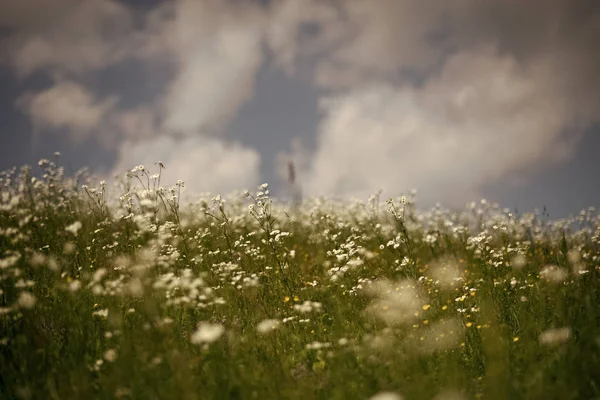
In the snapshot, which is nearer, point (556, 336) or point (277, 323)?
point (556, 336)

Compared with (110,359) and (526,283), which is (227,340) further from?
(526,283)

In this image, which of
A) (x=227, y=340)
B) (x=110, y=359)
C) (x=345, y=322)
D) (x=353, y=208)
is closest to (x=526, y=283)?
(x=345, y=322)

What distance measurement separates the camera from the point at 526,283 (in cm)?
521

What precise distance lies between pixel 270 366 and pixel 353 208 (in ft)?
24.5

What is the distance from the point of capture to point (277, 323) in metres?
4.31

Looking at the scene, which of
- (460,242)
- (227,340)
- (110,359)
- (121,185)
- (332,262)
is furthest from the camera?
(121,185)

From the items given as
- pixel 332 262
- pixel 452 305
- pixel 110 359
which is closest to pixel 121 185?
pixel 332 262

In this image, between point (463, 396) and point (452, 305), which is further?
point (452, 305)

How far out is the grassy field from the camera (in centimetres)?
332

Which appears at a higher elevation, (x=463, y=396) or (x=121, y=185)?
(x=121, y=185)

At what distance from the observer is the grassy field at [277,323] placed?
3316 mm

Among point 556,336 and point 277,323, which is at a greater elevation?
point 277,323

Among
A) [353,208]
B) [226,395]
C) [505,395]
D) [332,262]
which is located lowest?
[505,395]

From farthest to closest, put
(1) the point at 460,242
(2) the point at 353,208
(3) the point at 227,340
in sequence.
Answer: (2) the point at 353,208
(1) the point at 460,242
(3) the point at 227,340
